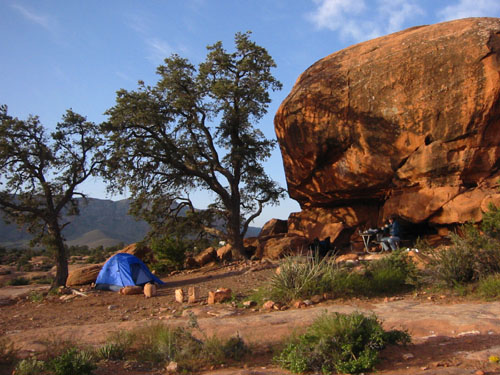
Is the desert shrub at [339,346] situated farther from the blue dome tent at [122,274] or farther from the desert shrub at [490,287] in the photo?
the blue dome tent at [122,274]

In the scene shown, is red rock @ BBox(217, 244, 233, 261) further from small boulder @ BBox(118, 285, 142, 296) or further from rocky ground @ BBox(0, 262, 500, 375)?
small boulder @ BBox(118, 285, 142, 296)

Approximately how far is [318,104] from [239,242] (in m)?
6.53

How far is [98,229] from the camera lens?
275ft

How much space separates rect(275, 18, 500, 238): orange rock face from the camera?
43.8 feet

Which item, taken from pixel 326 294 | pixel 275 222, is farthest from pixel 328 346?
pixel 275 222

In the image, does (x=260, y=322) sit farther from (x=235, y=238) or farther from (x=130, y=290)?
(x=235, y=238)

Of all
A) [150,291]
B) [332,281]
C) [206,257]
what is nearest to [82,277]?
[150,291]

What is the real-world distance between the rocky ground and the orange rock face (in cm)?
612

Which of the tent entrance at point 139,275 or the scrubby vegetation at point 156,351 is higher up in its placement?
the tent entrance at point 139,275

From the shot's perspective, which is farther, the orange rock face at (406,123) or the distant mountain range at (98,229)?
the distant mountain range at (98,229)

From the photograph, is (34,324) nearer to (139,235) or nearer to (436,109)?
(436,109)

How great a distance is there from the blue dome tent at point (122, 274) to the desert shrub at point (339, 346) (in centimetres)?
860

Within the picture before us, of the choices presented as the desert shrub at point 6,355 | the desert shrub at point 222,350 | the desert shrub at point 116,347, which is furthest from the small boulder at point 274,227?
the desert shrub at point 6,355

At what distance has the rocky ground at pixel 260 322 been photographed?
5215 mm
